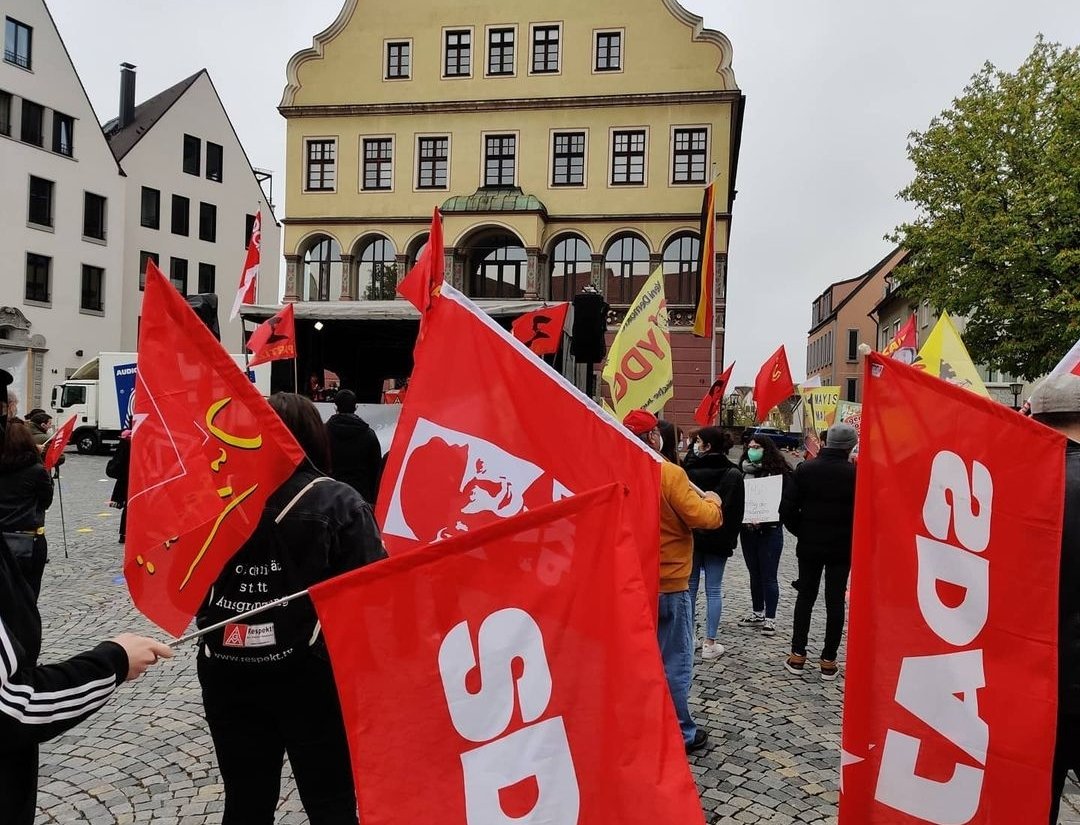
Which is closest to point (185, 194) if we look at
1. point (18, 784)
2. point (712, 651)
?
point (712, 651)

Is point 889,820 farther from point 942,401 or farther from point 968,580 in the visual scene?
point 942,401

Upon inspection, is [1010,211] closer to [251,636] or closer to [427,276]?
[427,276]

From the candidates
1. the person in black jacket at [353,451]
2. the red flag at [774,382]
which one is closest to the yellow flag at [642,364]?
the person in black jacket at [353,451]

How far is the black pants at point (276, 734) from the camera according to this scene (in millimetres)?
2449

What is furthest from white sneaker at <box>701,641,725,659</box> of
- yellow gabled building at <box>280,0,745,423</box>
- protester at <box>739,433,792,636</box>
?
yellow gabled building at <box>280,0,745,423</box>

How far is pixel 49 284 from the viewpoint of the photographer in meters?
30.3

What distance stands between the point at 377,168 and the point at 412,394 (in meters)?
28.8

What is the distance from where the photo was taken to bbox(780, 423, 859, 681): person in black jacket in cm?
553

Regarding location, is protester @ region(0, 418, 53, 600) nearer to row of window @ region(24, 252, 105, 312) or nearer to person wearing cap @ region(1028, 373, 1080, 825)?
person wearing cap @ region(1028, 373, 1080, 825)

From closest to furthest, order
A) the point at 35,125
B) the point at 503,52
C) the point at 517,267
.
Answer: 1. the point at 517,267
2. the point at 503,52
3. the point at 35,125

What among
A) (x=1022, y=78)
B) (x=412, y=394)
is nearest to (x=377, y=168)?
(x=1022, y=78)

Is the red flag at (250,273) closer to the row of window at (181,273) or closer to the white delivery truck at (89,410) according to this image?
the white delivery truck at (89,410)

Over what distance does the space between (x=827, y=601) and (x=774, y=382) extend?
7.56 meters

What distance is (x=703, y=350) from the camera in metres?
27.5
